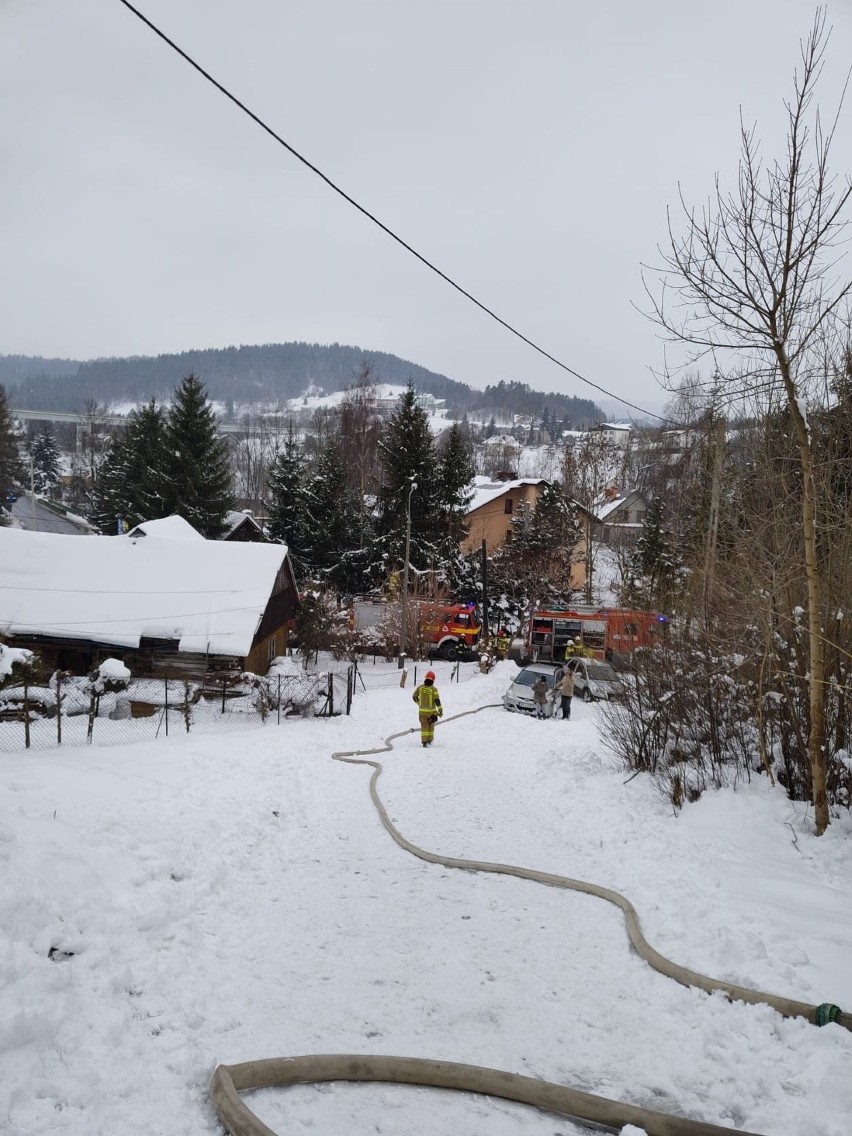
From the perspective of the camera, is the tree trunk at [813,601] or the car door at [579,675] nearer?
the tree trunk at [813,601]

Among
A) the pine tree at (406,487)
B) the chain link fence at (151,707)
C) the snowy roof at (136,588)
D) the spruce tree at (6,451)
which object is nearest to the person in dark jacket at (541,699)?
the chain link fence at (151,707)

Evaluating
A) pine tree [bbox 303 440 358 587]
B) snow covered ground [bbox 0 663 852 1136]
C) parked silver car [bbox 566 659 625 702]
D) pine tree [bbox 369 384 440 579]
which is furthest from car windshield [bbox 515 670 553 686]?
pine tree [bbox 303 440 358 587]

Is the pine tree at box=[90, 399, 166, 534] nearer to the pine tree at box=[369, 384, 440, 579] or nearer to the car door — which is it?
the pine tree at box=[369, 384, 440, 579]

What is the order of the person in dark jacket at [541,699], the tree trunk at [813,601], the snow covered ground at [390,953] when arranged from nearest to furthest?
the snow covered ground at [390,953], the tree trunk at [813,601], the person in dark jacket at [541,699]

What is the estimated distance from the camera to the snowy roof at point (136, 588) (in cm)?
2255

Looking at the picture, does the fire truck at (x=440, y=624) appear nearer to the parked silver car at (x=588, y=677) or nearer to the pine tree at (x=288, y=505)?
the pine tree at (x=288, y=505)

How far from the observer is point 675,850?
305 inches

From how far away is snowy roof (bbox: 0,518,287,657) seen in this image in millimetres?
22547

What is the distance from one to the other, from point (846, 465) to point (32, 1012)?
39.6 ft

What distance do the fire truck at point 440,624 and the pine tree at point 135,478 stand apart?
1658 cm

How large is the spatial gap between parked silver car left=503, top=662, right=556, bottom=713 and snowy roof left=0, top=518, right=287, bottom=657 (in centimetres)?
845

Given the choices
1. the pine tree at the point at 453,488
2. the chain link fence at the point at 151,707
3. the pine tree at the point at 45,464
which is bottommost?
the chain link fence at the point at 151,707

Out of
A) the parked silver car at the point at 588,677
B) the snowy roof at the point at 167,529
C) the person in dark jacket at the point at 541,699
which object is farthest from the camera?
the snowy roof at the point at 167,529

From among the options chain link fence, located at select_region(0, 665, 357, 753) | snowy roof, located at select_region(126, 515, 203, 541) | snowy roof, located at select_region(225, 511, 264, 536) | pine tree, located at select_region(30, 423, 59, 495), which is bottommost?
chain link fence, located at select_region(0, 665, 357, 753)
